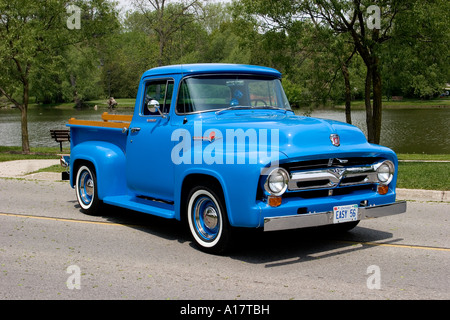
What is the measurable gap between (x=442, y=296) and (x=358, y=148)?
2115 mm

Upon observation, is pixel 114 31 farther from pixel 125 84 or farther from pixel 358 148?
pixel 125 84

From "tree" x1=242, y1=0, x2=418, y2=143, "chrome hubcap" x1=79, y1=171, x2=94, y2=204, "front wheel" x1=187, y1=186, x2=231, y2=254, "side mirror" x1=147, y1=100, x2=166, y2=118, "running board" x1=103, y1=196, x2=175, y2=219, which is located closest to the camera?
"front wheel" x1=187, y1=186, x2=231, y2=254

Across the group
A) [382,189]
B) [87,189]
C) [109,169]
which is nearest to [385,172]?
[382,189]

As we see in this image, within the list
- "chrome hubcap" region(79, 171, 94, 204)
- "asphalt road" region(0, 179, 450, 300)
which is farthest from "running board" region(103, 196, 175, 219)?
"chrome hubcap" region(79, 171, 94, 204)

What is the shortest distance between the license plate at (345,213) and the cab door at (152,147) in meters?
2.26

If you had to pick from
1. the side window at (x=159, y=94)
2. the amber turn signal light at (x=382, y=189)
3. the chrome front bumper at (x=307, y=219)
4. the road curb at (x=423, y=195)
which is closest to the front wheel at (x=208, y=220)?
the chrome front bumper at (x=307, y=219)

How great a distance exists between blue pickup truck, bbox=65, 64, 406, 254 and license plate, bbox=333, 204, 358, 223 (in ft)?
0.04

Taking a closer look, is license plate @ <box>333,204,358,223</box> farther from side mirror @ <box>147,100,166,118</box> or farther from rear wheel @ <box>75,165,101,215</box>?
rear wheel @ <box>75,165,101,215</box>

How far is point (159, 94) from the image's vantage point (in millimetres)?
8242

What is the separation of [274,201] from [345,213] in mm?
955

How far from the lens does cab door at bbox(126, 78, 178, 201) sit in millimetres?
7695

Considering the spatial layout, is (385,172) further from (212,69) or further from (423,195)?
(423,195)

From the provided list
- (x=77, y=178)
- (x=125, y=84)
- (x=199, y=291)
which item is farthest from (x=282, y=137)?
(x=125, y=84)

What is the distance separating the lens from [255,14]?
21344mm
